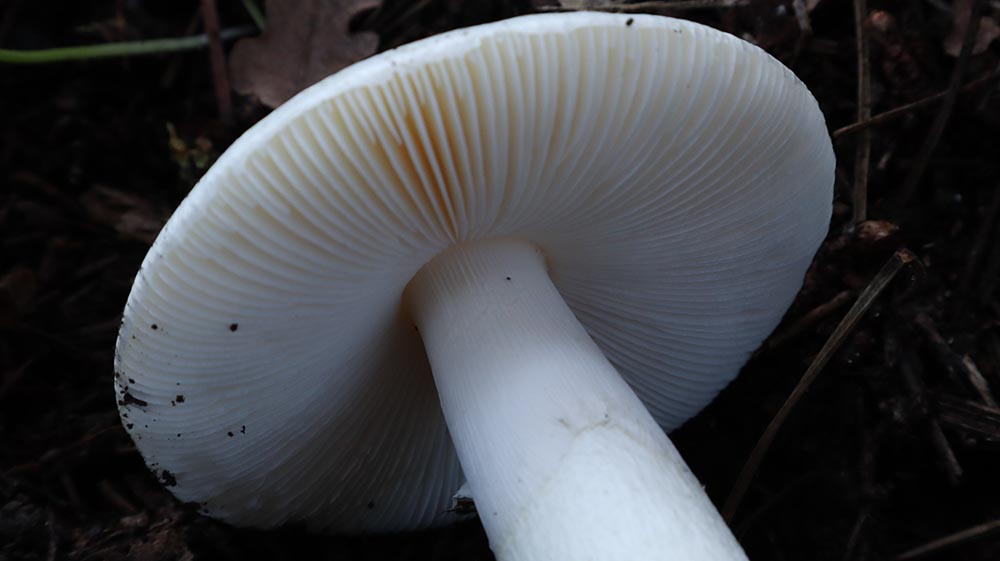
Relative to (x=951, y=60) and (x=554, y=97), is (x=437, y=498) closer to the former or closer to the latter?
(x=554, y=97)

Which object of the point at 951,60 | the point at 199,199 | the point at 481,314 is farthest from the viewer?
the point at 951,60

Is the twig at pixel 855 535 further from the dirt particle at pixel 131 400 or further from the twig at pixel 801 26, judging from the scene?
the dirt particle at pixel 131 400

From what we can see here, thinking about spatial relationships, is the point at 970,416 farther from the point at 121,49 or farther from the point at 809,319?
the point at 121,49

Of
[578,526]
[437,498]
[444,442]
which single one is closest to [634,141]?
[578,526]

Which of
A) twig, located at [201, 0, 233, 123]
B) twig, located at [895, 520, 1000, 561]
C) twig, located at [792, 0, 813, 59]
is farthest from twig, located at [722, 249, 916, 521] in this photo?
twig, located at [201, 0, 233, 123]

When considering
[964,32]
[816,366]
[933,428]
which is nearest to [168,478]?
[816,366]

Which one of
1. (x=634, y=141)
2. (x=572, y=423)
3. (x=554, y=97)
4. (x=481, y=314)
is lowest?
(x=572, y=423)

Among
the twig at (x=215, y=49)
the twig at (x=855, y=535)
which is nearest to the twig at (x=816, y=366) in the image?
the twig at (x=855, y=535)

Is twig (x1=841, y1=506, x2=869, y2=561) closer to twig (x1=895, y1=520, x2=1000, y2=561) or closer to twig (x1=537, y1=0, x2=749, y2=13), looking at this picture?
twig (x1=895, y1=520, x2=1000, y2=561)
